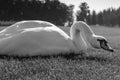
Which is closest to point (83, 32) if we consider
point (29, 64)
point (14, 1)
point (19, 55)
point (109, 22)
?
point (19, 55)

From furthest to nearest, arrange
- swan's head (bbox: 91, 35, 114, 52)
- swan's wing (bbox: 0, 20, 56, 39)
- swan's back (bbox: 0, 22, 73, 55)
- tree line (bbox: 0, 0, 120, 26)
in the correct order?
tree line (bbox: 0, 0, 120, 26) < swan's head (bbox: 91, 35, 114, 52) < swan's wing (bbox: 0, 20, 56, 39) < swan's back (bbox: 0, 22, 73, 55)

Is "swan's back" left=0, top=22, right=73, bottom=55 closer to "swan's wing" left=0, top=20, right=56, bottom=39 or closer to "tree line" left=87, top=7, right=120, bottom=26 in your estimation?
"swan's wing" left=0, top=20, right=56, bottom=39

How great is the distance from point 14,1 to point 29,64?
5893 cm

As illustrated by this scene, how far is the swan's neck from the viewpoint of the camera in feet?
18.7

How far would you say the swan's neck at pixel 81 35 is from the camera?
18.7ft


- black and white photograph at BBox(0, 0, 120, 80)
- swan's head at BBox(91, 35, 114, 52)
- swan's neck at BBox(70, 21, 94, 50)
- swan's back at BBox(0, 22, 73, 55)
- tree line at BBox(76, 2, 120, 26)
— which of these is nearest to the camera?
black and white photograph at BBox(0, 0, 120, 80)

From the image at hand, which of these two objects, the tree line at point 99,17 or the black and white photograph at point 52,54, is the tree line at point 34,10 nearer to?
the tree line at point 99,17

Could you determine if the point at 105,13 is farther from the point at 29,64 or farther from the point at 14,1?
the point at 29,64

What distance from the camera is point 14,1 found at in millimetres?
60906

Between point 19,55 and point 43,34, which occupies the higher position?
point 43,34

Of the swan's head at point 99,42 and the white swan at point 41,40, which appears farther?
the swan's head at point 99,42

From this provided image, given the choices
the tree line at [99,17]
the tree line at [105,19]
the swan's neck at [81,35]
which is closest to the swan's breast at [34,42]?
the swan's neck at [81,35]

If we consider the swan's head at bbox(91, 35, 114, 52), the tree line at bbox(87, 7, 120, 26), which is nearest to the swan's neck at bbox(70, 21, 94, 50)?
the swan's head at bbox(91, 35, 114, 52)

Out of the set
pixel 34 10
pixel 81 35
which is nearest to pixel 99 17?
pixel 34 10
